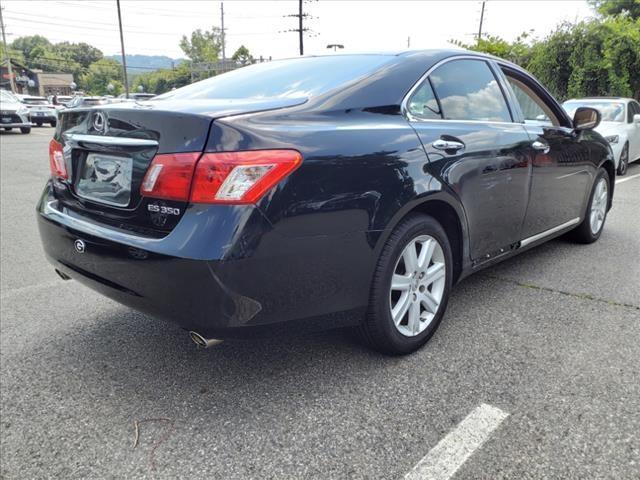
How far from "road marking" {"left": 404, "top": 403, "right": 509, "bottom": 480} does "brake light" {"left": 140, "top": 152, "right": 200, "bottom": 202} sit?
51.4 inches

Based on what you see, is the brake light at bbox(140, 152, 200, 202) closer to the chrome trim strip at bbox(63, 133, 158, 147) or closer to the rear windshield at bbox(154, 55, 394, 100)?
the chrome trim strip at bbox(63, 133, 158, 147)

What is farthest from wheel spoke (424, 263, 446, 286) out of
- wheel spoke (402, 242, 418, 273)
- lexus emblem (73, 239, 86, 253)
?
lexus emblem (73, 239, 86, 253)

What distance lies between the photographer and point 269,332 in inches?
83.2

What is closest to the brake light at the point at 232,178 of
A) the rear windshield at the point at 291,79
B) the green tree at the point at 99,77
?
the rear windshield at the point at 291,79

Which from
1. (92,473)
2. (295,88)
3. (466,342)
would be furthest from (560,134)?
(92,473)

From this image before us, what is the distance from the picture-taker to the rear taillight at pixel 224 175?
75.4 inches

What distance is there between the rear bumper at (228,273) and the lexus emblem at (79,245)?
0.07ft

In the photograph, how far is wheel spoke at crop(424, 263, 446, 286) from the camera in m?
2.69

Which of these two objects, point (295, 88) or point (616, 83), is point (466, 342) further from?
point (616, 83)

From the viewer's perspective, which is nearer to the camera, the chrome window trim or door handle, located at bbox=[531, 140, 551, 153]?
the chrome window trim

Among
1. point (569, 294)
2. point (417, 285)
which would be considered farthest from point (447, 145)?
point (569, 294)

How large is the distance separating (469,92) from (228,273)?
198 centimetres

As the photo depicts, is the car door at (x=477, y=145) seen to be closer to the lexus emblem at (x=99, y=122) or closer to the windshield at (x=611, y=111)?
the lexus emblem at (x=99, y=122)

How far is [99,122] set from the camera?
2336mm
